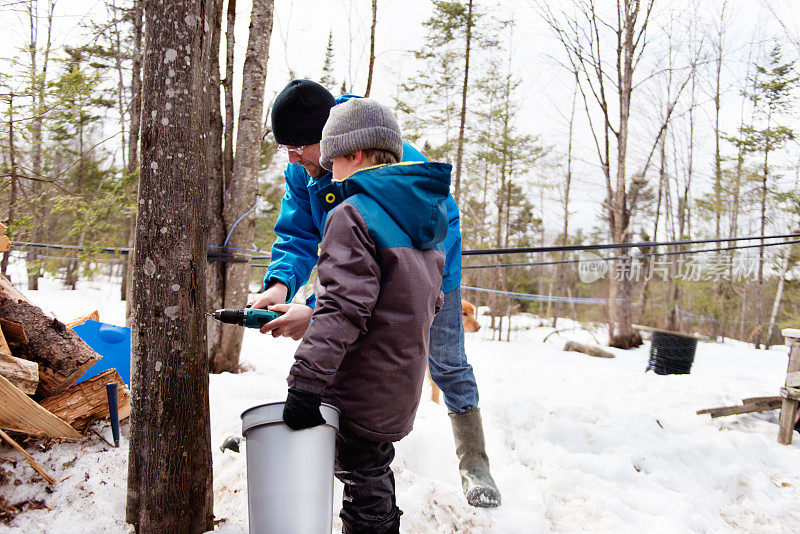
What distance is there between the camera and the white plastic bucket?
1.19 metres

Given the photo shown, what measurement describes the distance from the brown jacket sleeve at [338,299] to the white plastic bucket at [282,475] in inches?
4.9

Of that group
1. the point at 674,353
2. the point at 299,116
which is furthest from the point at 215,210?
the point at 674,353

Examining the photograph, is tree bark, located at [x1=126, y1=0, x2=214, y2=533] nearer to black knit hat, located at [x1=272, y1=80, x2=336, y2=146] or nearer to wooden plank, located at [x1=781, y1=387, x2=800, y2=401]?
black knit hat, located at [x1=272, y1=80, x2=336, y2=146]

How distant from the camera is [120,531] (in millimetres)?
1567

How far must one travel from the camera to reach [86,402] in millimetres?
2098

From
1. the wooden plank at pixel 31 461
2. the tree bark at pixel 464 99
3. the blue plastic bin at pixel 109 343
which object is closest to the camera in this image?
the wooden plank at pixel 31 461

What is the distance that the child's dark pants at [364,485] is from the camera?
1.51 metres

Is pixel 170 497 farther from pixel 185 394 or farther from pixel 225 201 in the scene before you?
pixel 225 201

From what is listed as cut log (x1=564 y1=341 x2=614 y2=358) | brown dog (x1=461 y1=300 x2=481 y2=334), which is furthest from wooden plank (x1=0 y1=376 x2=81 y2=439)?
cut log (x1=564 y1=341 x2=614 y2=358)

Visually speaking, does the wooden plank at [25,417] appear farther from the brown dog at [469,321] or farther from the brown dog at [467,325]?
the brown dog at [469,321]

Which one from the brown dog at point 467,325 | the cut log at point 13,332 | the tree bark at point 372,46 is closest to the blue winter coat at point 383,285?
the cut log at point 13,332

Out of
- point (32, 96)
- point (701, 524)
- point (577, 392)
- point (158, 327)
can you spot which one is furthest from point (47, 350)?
point (577, 392)

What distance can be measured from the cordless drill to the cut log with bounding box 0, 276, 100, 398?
102cm

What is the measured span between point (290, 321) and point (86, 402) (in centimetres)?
129
